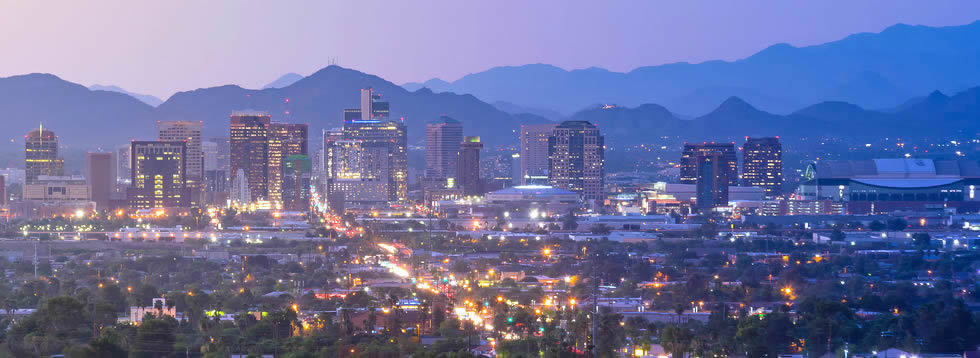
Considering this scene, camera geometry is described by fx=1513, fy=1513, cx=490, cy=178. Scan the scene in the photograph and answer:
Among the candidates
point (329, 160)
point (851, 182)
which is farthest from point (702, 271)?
point (329, 160)

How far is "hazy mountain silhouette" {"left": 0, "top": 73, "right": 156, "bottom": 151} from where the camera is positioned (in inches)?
7313

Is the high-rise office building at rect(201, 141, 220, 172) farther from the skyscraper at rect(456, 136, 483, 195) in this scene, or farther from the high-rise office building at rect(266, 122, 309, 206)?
the skyscraper at rect(456, 136, 483, 195)

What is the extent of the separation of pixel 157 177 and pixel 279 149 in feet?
64.9

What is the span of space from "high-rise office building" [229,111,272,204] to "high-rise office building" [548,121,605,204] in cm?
2239

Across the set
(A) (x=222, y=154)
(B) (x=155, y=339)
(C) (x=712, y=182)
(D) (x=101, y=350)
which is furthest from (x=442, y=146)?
(D) (x=101, y=350)

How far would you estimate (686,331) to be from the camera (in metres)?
32.2

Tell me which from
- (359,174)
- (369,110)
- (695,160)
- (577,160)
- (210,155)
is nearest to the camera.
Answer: (695,160)

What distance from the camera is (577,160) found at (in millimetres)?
117125

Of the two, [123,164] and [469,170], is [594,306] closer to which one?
[469,170]

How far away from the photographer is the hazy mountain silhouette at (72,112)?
609 ft

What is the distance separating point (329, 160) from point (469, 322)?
9043cm

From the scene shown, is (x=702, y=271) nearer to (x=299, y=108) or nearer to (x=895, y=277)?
(x=895, y=277)

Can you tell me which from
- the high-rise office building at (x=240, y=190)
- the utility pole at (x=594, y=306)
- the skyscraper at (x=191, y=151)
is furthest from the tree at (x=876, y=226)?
the high-rise office building at (x=240, y=190)

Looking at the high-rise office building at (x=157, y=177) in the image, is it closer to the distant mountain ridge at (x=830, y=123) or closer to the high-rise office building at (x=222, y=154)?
the high-rise office building at (x=222, y=154)
